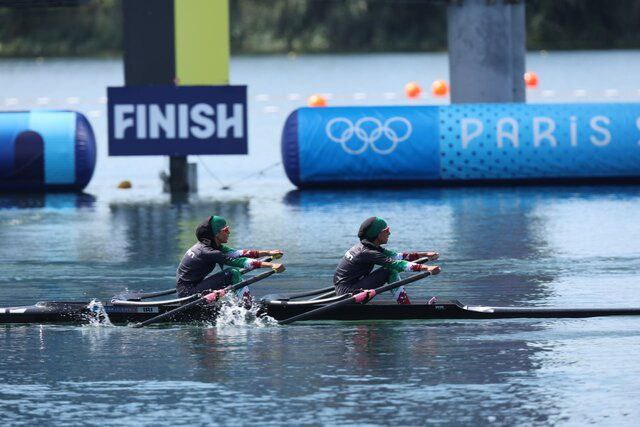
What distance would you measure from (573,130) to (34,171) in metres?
10.6

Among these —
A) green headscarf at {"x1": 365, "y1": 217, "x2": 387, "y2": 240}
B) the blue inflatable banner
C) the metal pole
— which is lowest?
green headscarf at {"x1": 365, "y1": 217, "x2": 387, "y2": 240}

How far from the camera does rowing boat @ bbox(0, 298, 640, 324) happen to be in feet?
57.9

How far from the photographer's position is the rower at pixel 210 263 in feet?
58.7

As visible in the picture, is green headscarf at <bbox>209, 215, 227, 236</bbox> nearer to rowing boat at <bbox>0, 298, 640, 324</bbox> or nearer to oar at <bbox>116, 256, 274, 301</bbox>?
oar at <bbox>116, 256, 274, 301</bbox>

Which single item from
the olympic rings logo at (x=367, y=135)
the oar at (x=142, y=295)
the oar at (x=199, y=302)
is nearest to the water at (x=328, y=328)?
the oar at (x=199, y=302)

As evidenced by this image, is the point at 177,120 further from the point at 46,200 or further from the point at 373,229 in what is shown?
the point at 373,229

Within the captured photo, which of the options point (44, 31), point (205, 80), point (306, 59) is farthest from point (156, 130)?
point (44, 31)

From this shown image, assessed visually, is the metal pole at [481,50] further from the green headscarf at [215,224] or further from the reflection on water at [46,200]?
the green headscarf at [215,224]

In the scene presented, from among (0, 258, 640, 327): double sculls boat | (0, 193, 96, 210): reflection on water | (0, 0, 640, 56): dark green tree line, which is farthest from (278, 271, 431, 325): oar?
(0, 0, 640, 56): dark green tree line

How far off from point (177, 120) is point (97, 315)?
14.4 meters

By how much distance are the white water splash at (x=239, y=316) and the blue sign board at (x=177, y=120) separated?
14.2 meters

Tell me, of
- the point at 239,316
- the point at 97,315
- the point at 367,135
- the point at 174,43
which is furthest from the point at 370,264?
the point at 174,43

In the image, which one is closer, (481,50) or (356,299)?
(356,299)

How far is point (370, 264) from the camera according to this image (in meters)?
17.8
